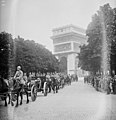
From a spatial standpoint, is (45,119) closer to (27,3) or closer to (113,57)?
(113,57)

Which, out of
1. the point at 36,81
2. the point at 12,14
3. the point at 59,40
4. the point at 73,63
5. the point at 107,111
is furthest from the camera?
the point at 36,81

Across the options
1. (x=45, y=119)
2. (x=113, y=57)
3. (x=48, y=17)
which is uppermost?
(x=48, y=17)

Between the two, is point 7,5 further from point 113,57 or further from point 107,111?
point 107,111

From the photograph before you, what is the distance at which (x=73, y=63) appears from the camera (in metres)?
3.68

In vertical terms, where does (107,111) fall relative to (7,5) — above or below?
below

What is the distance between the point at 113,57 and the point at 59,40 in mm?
516

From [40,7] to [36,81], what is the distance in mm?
3025

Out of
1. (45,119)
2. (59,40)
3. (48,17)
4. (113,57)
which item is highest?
(48,17)

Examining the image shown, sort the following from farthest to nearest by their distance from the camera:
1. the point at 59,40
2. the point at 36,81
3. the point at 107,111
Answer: the point at 36,81, the point at 59,40, the point at 107,111

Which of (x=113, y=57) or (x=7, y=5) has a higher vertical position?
(x=7, y=5)

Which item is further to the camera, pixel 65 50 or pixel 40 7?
pixel 65 50

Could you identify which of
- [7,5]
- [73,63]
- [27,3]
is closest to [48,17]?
[27,3]

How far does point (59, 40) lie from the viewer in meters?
2.05

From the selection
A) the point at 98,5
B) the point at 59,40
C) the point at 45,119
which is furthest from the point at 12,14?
the point at 45,119
